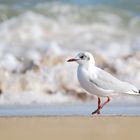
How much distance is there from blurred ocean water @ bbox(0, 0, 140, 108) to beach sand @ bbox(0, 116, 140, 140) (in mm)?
4034

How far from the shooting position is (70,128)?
588 cm

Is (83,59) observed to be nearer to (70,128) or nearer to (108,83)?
(108,83)

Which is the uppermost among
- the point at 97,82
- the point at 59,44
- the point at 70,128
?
the point at 59,44

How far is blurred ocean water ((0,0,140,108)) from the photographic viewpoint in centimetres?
1135

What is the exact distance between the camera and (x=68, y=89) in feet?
37.3

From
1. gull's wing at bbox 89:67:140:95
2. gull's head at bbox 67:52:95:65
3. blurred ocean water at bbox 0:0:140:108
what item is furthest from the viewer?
blurred ocean water at bbox 0:0:140:108

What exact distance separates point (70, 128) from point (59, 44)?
7.95 metres

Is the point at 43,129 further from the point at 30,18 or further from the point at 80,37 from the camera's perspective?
the point at 30,18

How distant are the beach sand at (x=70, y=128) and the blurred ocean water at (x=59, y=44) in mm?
4034

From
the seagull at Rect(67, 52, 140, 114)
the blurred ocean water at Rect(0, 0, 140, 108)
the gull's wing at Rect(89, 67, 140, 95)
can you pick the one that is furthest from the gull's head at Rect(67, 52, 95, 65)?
the blurred ocean water at Rect(0, 0, 140, 108)

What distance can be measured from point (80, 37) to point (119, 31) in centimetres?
141

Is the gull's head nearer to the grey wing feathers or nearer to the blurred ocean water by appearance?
the grey wing feathers

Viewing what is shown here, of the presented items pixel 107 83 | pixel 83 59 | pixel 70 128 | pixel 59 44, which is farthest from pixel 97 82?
pixel 59 44

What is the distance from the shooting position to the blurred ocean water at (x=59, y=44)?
11.4 metres
